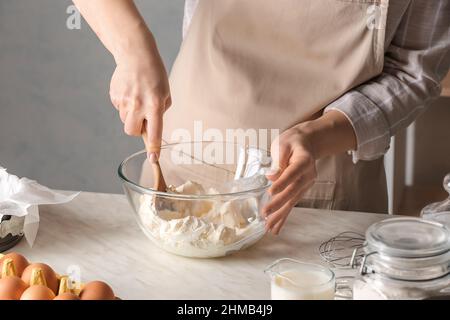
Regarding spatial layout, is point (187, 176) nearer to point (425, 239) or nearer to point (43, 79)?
point (425, 239)

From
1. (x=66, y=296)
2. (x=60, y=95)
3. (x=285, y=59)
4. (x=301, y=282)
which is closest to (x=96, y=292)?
(x=66, y=296)

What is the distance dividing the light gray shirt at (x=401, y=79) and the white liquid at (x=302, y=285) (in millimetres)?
471

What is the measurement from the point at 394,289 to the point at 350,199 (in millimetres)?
659

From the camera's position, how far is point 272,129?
4.66 feet

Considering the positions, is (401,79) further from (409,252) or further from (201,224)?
(409,252)

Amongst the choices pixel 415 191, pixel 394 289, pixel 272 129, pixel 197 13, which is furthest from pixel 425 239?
pixel 415 191

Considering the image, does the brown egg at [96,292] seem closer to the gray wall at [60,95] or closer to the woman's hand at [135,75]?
the woman's hand at [135,75]

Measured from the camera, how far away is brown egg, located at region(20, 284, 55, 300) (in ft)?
2.94

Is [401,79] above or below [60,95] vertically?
above

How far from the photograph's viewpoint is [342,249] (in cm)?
117

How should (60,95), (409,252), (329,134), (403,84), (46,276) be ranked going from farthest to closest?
(60,95)
(403,84)
(329,134)
(46,276)
(409,252)

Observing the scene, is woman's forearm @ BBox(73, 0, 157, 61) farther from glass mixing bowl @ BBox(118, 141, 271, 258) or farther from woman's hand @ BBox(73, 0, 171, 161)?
glass mixing bowl @ BBox(118, 141, 271, 258)

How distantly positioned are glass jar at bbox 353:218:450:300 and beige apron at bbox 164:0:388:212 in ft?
1.86

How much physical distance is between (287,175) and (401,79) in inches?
14.8
